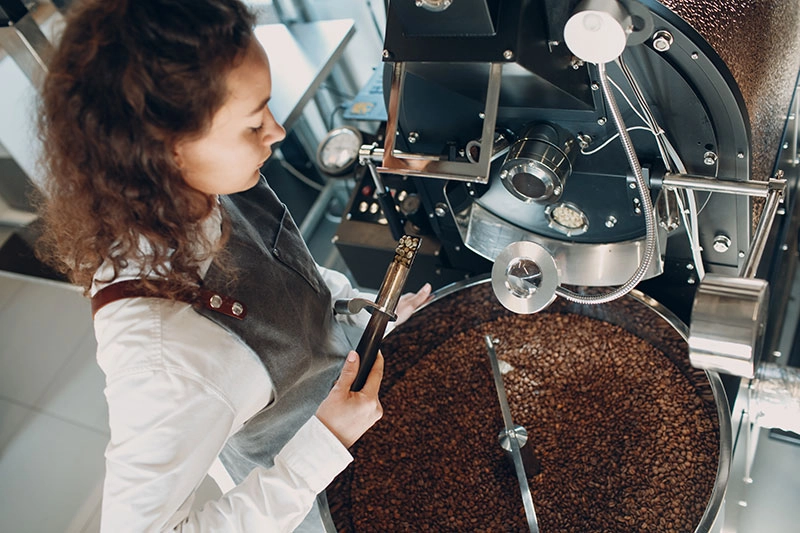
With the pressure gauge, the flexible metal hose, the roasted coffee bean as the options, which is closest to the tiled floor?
the pressure gauge

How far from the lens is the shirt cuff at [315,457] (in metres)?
0.85

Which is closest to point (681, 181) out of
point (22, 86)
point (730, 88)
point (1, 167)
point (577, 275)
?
point (730, 88)

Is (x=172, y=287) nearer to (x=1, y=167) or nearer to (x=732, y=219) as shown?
(x=732, y=219)

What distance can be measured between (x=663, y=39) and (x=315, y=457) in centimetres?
69

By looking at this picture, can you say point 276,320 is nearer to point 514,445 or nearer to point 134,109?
point 134,109

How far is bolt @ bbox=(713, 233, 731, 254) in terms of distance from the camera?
1.04m

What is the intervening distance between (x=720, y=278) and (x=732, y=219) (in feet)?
1.21

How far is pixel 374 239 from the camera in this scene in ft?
5.15

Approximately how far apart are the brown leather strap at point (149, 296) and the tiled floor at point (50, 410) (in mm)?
1034

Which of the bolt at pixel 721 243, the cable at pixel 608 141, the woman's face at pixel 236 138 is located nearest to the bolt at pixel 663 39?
the cable at pixel 608 141

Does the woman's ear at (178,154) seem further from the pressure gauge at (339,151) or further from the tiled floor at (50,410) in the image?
the tiled floor at (50,410)

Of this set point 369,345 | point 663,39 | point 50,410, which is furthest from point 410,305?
point 50,410

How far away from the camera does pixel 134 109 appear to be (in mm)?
655

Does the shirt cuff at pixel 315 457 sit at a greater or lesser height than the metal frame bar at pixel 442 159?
lesser
